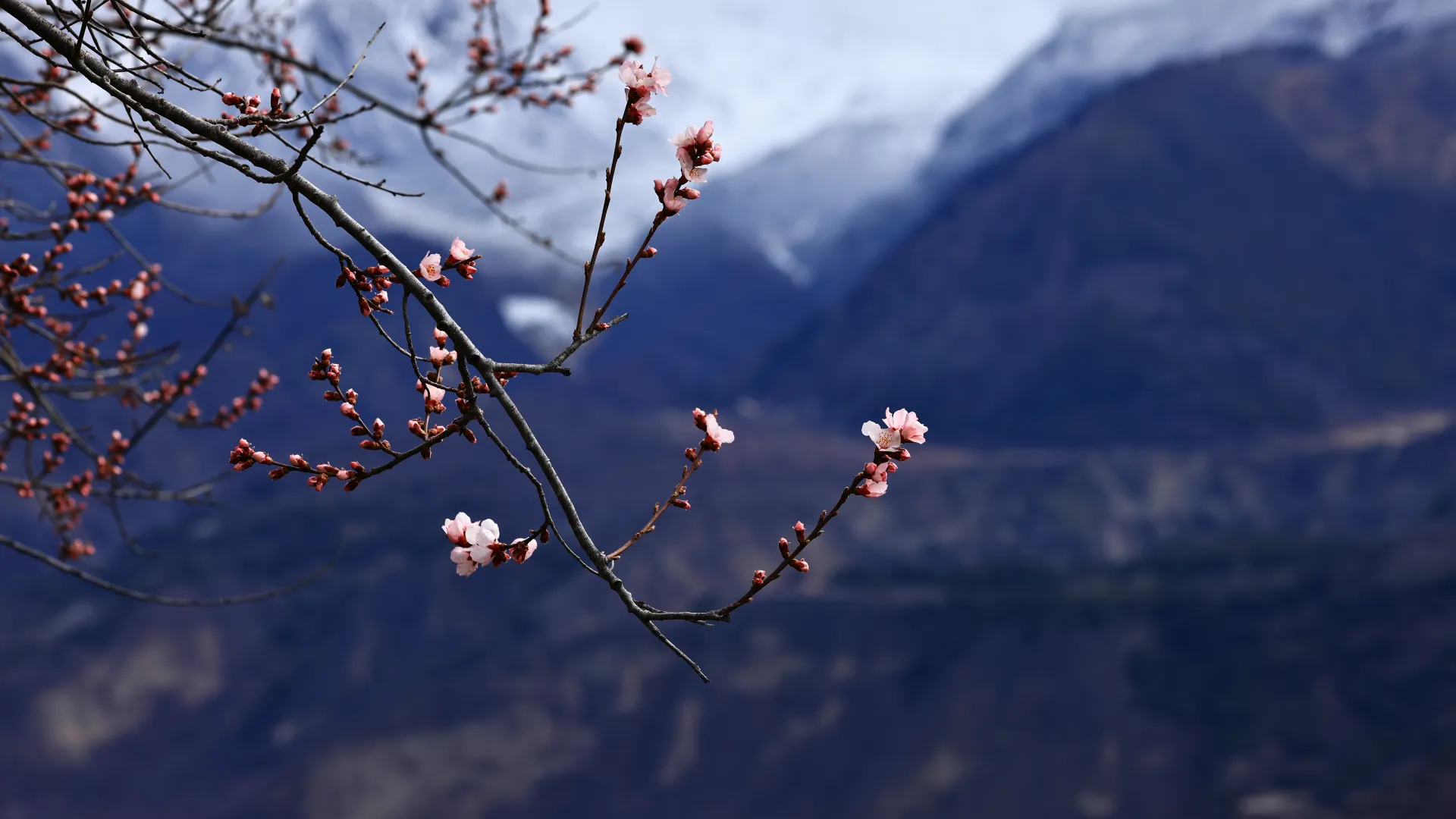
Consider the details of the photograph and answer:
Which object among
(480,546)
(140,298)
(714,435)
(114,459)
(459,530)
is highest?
(140,298)

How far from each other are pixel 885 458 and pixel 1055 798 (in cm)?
9302

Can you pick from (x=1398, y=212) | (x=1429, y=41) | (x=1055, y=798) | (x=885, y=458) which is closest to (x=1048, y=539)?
(x=1055, y=798)

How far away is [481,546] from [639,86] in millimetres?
1665

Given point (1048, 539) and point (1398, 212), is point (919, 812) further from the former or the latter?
point (1398, 212)

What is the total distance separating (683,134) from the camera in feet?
11.6

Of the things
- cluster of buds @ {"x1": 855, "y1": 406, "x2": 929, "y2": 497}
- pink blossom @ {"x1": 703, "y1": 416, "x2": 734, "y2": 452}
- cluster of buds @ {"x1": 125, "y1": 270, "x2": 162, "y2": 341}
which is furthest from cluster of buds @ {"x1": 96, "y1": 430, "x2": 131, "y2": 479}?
cluster of buds @ {"x1": 855, "y1": 406, "x2": 929, "y2": 497}

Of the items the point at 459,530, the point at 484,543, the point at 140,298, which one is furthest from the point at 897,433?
the point at 140,298

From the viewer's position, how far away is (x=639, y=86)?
3533mm

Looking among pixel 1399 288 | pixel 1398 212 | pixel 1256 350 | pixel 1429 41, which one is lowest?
pixel 1256 350

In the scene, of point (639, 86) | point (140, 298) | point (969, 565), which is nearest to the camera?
point (639, 86)

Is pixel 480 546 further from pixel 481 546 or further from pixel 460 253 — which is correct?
pixel 460 253

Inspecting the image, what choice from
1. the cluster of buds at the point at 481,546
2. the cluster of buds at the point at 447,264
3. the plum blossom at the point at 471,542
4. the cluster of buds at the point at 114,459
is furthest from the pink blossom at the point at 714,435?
the cluster of buds at the point at 114,459

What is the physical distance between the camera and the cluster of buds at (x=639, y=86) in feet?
11.5

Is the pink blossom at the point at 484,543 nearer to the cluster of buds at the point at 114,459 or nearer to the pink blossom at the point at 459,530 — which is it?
the pink blossom at the point at 459,530
